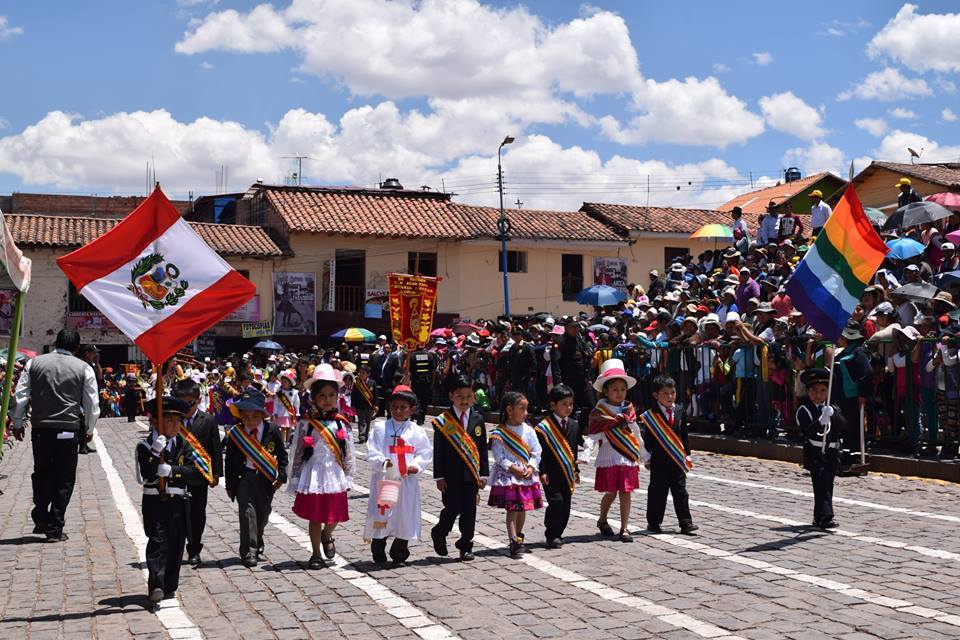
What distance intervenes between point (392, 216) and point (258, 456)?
37.2 metres

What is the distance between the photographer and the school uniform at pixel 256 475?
8.65 metres

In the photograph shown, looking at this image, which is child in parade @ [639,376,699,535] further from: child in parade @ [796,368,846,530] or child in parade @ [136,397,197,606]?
child in parade @ [136,397,197,606]

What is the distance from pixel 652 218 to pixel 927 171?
1555 cm

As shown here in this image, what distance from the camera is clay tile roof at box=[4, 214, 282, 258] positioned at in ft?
130

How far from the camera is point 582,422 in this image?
1559 cm

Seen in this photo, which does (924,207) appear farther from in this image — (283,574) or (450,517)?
(283,574)

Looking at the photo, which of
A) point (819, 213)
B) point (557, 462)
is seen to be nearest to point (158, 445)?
point (557, 462)

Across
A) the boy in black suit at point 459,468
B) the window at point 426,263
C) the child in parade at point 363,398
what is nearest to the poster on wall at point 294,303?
A: the window at point 426,263

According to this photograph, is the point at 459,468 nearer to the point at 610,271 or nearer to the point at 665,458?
the point at 665,458

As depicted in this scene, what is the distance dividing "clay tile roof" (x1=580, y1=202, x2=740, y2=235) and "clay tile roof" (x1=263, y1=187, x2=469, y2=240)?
6.72 meters

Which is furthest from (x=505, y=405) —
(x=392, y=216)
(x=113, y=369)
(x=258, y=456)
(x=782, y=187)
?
(x=782, y=187)

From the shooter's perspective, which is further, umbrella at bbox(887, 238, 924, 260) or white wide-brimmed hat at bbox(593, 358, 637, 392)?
umbrella at bbox(887, 238, 924, 260)

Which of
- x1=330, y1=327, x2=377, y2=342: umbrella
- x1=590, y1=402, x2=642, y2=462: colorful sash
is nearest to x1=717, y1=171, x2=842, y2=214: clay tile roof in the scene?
x1=330, y1=327, x2=377, y2=342: umbrella

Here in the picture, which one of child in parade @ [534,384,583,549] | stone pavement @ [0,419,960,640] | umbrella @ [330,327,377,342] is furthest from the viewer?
umbrella @ [330,327,377,342]
